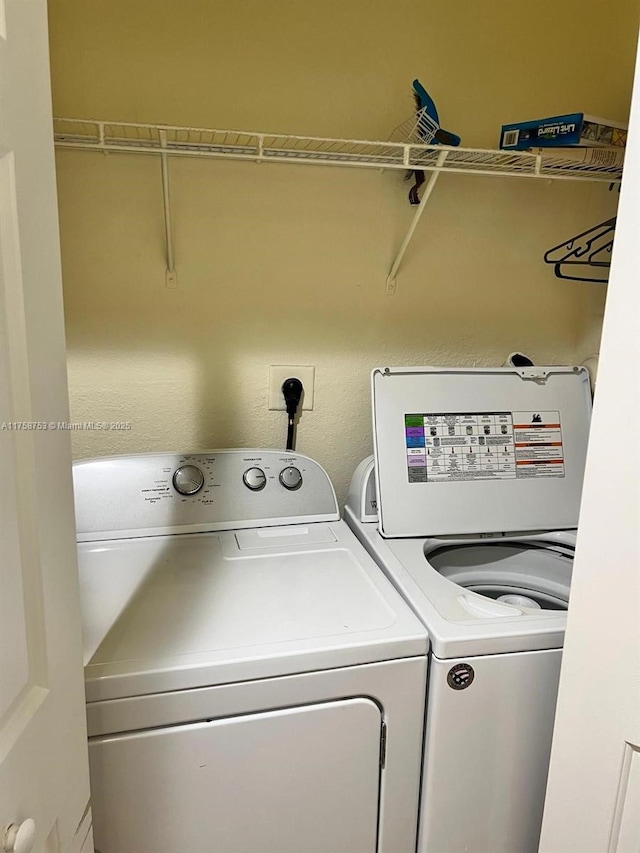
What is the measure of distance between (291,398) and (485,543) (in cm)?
63

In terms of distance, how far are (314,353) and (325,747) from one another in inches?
38.6

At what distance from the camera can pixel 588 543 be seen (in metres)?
0.89

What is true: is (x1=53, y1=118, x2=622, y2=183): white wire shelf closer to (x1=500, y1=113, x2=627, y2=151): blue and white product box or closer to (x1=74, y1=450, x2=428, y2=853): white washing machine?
(x1=500, y1=113, x2=627, y2=151): blue and white product box

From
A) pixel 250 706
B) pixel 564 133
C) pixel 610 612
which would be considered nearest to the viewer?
pixel 610 612

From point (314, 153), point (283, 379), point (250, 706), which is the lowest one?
point (250, 706)

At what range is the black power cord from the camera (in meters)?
1.69

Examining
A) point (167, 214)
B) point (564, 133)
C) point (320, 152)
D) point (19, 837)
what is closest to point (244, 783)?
point (19, 837)

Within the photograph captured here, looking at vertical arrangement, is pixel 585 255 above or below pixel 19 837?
above

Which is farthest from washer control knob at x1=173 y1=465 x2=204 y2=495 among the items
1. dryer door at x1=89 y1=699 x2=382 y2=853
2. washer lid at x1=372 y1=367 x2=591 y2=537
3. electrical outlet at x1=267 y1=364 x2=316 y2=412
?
dryer door at x1=89 y1=699 x2=382 y2=853

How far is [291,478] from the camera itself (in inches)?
61.5

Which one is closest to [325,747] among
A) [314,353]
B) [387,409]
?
[387,409]

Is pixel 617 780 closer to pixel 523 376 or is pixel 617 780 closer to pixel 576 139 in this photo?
pixel 523 376

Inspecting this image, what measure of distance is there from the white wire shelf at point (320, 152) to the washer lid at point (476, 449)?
1.57 feet

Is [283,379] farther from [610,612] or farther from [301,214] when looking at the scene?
[610,612]
